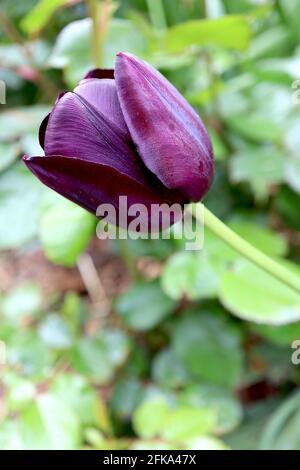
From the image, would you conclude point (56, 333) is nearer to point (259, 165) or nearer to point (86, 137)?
point (259, 165)

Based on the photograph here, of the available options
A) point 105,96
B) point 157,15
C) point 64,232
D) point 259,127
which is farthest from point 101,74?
point 157,15

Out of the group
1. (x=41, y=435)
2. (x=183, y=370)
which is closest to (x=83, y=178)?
(x=41, y=435)

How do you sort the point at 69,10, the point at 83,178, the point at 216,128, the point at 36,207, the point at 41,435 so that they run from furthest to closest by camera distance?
1. the point at 69,10
2. the point at 216,128
3. the point at 36,207
4. the point at 41,435
5. the point at 83,178

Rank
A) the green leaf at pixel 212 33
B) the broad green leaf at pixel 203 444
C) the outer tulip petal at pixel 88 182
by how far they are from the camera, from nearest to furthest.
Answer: the outer tulip petal at pixel 88 182 < the broad green leaf at pixel 203 444 < the green leaf at pixel 212 33

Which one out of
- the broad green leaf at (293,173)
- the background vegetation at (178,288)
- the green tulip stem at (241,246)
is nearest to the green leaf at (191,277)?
the background vegetation at (178,288)

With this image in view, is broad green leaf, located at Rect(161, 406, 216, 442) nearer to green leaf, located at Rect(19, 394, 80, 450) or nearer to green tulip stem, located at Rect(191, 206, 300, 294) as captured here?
green leaf, located at Rect(19, 394, 80, 450)

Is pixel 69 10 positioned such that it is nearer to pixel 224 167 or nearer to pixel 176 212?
pixel 224 167

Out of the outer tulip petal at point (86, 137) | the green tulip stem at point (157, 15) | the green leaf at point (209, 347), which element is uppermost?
the green tulip stem at point (157, 15)

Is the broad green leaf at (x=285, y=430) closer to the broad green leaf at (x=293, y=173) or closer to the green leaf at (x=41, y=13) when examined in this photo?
the broad green leaf at (x=293, y=173)
